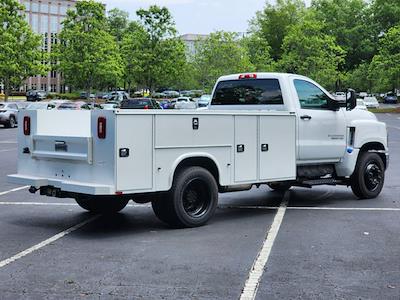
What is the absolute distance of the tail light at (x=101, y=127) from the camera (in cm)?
808

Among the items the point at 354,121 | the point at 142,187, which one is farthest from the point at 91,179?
the point at 354,121

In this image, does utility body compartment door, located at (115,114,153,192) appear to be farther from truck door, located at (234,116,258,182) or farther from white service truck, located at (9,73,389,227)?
truck door, located at (234,116,258,182)

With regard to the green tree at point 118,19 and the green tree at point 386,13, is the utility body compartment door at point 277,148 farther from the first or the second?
the green tree at point 118,19

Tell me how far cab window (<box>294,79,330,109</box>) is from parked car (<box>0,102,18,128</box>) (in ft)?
101

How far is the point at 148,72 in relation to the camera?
223 ft

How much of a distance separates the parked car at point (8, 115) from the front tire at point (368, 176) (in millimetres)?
30579

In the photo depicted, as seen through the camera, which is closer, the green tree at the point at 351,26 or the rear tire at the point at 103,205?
the rear tire at the point at 103,205

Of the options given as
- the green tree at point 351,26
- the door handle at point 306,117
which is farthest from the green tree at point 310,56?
the door handle at point 306,117

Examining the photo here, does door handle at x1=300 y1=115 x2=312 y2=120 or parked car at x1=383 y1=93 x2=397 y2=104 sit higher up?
parked car at x1=383 y1=93 x2=397 y2=104

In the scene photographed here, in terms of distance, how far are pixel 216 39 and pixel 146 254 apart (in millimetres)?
57237

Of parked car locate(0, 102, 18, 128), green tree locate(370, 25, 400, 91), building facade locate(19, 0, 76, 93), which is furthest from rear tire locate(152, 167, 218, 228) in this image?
building facade locate(19, 0, 76, 93)

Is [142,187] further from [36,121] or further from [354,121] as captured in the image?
[354,121]

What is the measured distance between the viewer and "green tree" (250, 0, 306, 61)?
310 feet

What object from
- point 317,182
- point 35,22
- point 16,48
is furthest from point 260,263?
point 35,22
